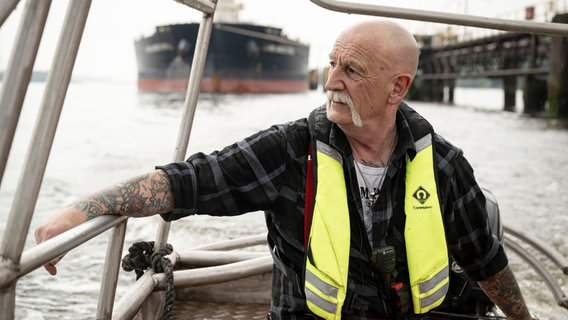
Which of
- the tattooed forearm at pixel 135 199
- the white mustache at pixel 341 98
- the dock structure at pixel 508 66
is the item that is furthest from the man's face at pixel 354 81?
the dock structure at pixel 508 66

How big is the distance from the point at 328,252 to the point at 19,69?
3.48 ft

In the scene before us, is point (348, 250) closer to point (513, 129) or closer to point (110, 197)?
point (110, 197)

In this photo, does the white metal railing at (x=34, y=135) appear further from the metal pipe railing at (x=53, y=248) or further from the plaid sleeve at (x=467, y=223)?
the plaid sleeve at (x=467, y=223)

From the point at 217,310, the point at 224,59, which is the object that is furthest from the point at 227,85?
the point at 217,310

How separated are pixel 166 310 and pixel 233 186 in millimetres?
813

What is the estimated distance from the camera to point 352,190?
6.48 ft

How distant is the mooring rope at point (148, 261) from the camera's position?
2.61 meters

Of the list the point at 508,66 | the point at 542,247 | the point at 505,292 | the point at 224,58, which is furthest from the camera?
the point at 224,58

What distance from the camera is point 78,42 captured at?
1364 millimetres

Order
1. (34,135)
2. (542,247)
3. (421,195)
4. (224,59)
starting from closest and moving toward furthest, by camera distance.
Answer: (34,135)
(421,195)
(542,247)
(224,59)

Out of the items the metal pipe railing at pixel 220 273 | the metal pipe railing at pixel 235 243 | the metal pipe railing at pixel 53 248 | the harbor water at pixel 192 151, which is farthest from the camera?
the harbor water at pixel 192 151

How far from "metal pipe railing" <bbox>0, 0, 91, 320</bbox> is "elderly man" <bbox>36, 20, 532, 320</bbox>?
1.84ft

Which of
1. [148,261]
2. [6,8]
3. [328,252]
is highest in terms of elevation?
[6,8]

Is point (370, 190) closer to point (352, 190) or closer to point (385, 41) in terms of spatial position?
point (352, 190)
